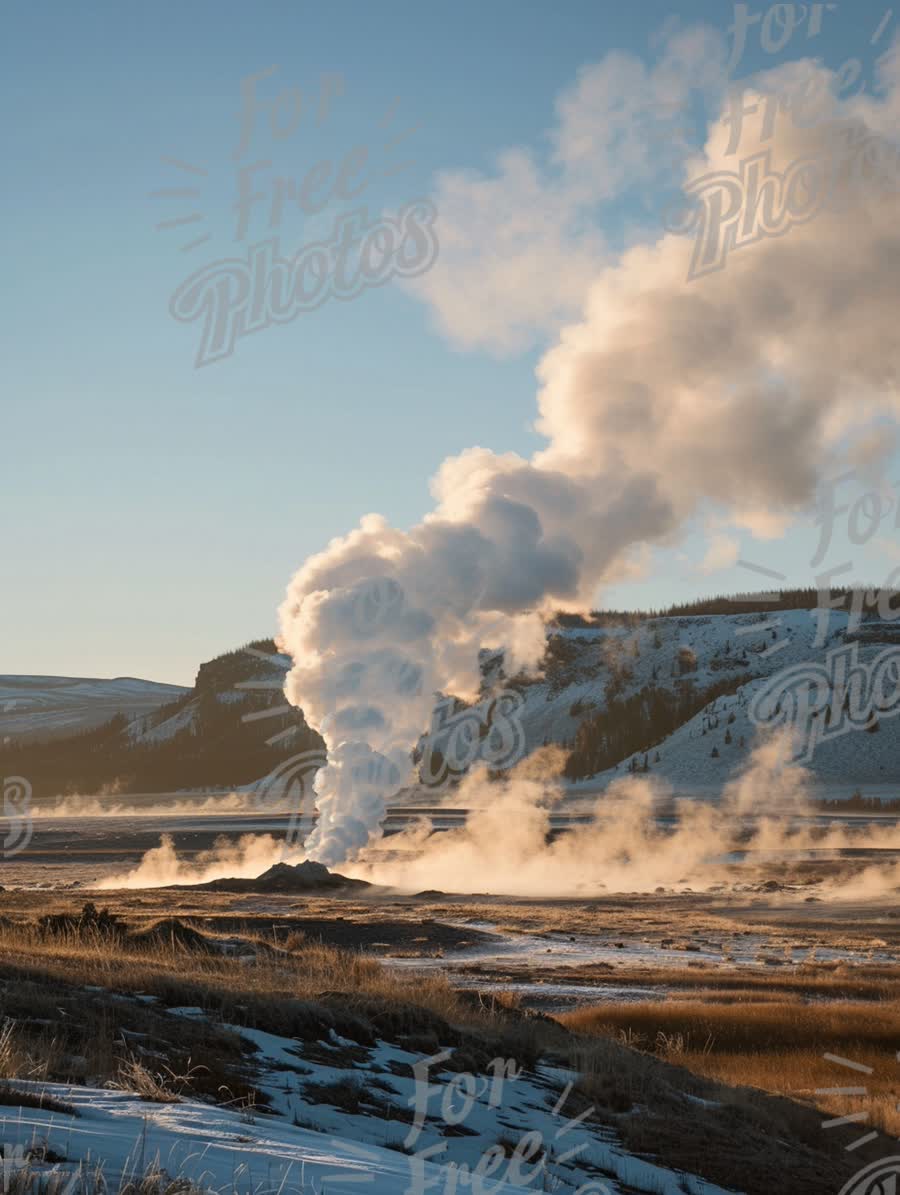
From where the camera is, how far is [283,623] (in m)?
69.2

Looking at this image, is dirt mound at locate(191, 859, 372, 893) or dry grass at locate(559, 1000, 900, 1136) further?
dirt mound at locate(191, 859, 372, 893)

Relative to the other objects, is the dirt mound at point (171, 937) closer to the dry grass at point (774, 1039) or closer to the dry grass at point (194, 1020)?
the dry grass at point (194, 1020)

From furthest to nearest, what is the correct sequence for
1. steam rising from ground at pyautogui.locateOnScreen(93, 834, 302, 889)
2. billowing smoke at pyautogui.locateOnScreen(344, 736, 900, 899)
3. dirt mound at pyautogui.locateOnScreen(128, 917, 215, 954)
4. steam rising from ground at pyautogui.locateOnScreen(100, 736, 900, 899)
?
1. billowing smoke at pyautogui.locateOnScreen(344, 736, 900, 899)
2. steam rising from ground at pyautogui.locateOnScreen(100, 736, 900, 899)
3. steam rising from ground at pyautogui.locateOnScreen(93, 834, 302, 889)
4. dirt mound at pyautogui.locateOnScreen(128, 917, 215, 954)

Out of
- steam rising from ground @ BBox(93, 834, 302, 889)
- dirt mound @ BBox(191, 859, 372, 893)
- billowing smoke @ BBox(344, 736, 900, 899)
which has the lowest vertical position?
steam rising from ground @ BBox(93, 834, 302, 889)

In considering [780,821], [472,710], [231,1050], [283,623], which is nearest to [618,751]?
[472,710]

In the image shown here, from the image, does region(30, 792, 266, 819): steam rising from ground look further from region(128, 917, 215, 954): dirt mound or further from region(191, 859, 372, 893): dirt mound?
region(128, 917, 215, 954): dirt mound

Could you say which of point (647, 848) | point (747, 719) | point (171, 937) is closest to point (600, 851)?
point (647, 848)

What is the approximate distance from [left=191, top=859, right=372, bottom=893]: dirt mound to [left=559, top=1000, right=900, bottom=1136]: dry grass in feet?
126

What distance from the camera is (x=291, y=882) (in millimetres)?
62875

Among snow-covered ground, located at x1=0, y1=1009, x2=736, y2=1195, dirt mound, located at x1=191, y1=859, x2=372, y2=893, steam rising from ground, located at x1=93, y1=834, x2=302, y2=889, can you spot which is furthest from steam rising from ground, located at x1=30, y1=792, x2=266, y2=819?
snow-covered ground, located at x1=0, y1=1009, x2=736, y2=1195

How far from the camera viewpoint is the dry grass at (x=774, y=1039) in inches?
744

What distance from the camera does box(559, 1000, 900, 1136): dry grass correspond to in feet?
62.0

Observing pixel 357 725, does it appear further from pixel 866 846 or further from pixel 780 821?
pixel 780 821

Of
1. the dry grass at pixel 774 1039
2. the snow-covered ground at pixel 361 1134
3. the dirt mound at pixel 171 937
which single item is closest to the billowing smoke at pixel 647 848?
the dry grass at pixel 774 1039
